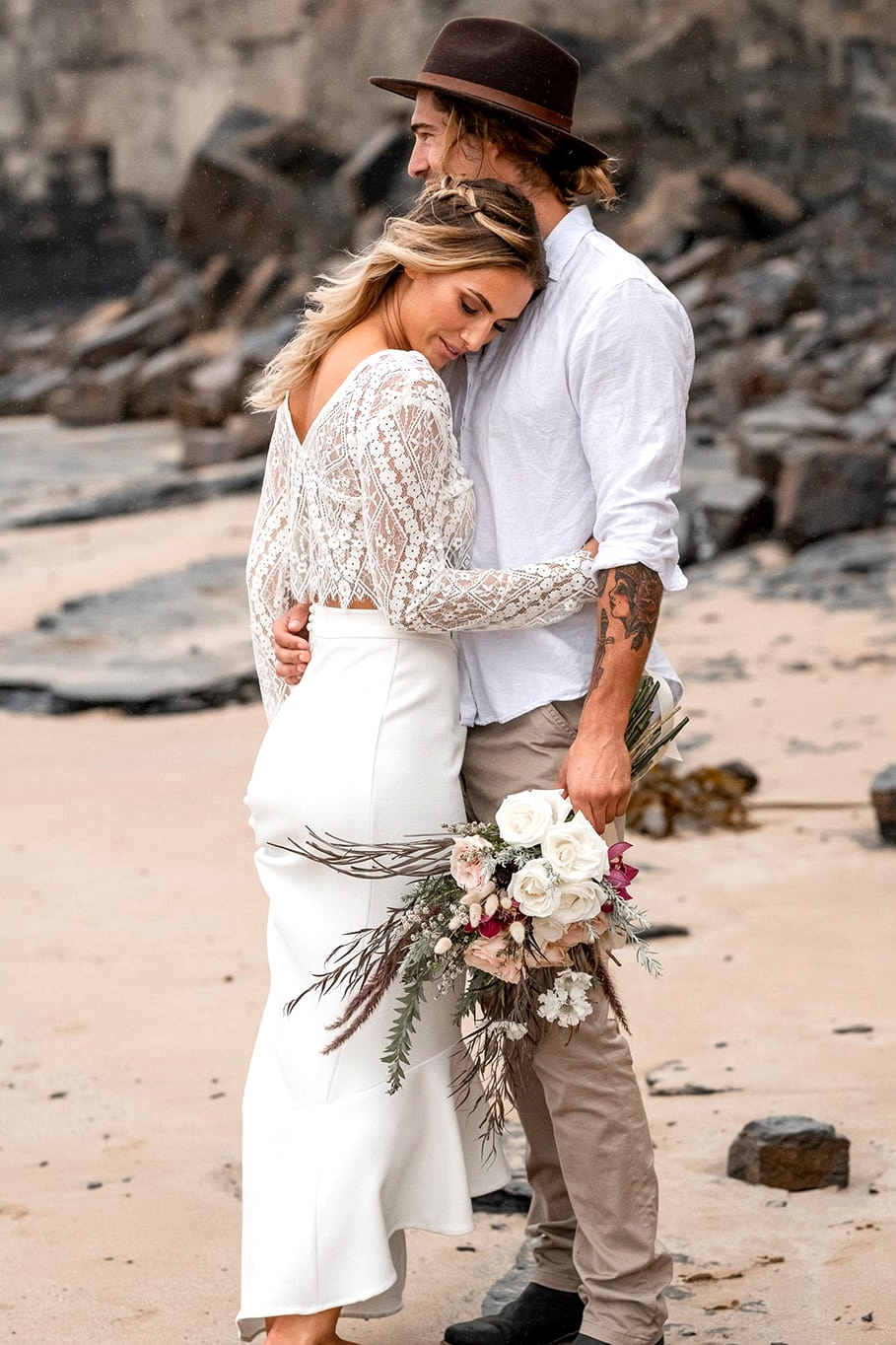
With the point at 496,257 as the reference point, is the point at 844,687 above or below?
below

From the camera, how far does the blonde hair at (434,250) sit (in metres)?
2.67

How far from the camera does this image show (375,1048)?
2752mm

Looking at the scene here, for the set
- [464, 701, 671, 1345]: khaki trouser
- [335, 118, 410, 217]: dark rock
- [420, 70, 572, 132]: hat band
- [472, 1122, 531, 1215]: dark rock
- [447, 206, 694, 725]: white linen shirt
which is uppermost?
[420, 70, 572, 132]: hat band

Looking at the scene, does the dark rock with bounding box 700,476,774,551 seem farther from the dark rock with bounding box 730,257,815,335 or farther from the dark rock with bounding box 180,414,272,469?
the dark rock with bounding box 730,257,815,335

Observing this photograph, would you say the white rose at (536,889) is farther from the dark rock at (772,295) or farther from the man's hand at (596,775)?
the dark rock at (772,295)

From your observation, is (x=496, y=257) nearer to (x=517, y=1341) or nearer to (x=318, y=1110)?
(x=318, y=1110)

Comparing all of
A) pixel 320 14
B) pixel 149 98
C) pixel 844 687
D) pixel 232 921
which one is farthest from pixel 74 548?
pixel 149 98

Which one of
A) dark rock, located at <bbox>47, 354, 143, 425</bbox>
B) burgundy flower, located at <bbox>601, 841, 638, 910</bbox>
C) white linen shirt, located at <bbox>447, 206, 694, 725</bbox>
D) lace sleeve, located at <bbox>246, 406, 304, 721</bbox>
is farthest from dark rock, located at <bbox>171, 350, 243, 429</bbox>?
burgundy flower, located at <bbox>601, 841, 638, 910</bbox>

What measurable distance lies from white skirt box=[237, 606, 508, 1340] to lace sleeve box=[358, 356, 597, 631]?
0.11 meters

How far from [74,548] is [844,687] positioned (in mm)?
7585

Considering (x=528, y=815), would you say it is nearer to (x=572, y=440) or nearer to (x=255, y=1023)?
(x=572, y=440)

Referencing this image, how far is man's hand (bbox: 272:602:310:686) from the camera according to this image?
9.55 ft

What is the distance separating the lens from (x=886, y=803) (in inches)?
231

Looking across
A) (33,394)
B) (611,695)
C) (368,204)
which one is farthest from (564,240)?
(368,204)
